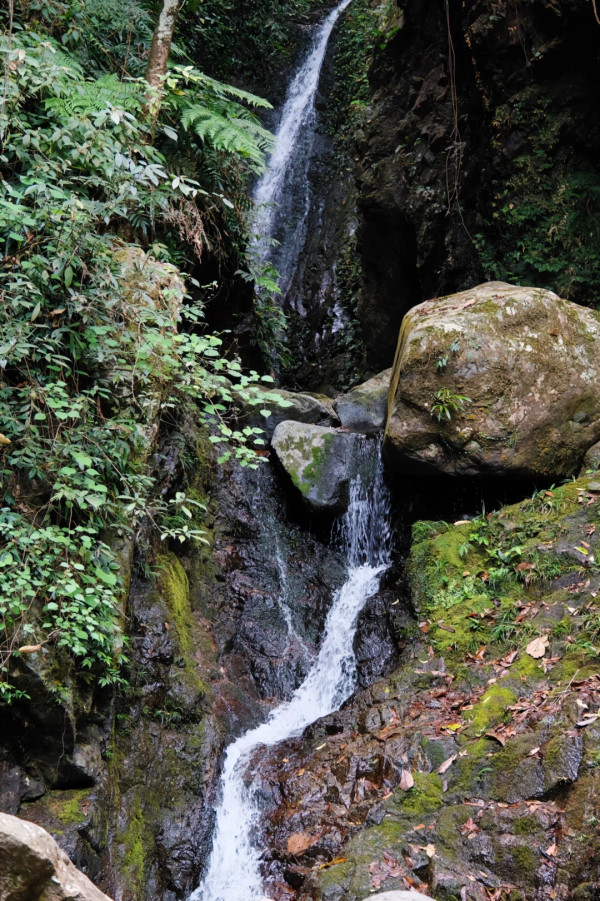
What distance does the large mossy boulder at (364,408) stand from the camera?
29.8 ft

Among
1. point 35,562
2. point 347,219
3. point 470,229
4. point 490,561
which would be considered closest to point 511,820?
point 490,561

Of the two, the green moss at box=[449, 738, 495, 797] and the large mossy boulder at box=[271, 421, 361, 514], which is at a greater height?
the large mossy boulder at box=[271, 421, 361, 514]

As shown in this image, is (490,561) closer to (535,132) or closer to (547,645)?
(547,645)

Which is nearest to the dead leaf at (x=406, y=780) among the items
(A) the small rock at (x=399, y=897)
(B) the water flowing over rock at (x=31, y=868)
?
(A) the small rock at (x=399, y=897)

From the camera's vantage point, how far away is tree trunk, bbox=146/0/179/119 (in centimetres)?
614

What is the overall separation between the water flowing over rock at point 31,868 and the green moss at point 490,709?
3029mm

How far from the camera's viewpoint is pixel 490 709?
4.51m

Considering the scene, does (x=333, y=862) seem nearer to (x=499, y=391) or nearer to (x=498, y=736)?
(x=498, y=736)

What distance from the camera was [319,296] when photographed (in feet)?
44.1

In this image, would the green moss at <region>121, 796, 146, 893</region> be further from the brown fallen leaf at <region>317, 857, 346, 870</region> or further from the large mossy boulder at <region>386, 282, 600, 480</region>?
the large mossy boulder at <region>386, 282, 600, 480</region>

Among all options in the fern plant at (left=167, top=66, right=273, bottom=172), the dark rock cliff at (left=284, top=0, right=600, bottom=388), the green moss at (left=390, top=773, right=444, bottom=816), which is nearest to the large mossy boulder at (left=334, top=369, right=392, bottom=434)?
the dark rock cliff at (left=284, top=0, right=600, bottom=388)

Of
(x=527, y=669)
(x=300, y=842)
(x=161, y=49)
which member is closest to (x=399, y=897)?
(x=300, y=842)

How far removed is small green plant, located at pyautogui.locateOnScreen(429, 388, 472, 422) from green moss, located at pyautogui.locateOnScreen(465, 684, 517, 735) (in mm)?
2791

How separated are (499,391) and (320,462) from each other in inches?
95.4
